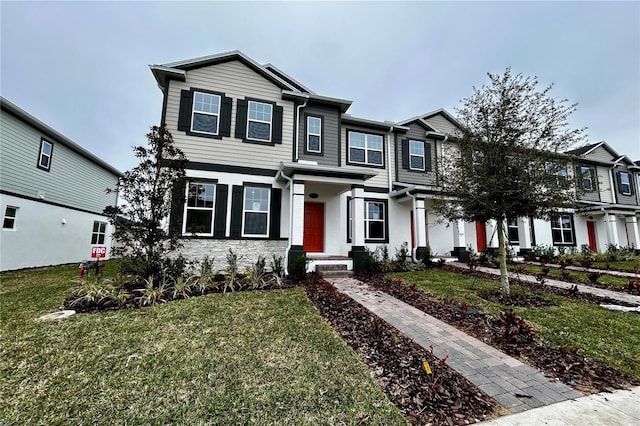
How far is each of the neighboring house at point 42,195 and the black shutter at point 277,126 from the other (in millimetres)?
9714

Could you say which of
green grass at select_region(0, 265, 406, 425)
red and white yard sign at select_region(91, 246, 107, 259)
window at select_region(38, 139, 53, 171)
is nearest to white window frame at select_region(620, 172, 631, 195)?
green grass at select_region(0, 265, 406, 425)

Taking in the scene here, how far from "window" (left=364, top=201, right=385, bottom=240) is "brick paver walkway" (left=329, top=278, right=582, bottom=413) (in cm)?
624

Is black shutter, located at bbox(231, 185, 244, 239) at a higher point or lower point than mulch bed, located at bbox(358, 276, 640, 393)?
higher

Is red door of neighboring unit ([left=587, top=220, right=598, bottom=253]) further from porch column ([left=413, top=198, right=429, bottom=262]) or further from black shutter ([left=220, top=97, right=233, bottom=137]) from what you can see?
black shutter ([left=220, top=97, right=233, bottom=137])

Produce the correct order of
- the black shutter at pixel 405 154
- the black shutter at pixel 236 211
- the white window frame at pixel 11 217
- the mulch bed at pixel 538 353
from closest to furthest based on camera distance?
the mulch bed at pixel 538 353
the black shutter at pixel 236 211
the white window frame at pixel 11 217
the black shutter at pixel 405 154

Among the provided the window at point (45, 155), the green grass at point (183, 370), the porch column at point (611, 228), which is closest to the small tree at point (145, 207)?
the green grass at point (183, 370)

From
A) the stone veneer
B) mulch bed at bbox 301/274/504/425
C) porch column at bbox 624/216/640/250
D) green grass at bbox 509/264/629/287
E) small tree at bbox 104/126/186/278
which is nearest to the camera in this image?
mulch bed at bbox 301/274/504/425

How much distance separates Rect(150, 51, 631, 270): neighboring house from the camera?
356 inches

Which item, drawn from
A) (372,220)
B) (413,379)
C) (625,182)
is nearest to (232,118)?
(372,220)

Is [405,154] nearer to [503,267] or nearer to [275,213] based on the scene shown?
[275,213]

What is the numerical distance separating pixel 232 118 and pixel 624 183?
2568cm

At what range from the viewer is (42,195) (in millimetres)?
11516

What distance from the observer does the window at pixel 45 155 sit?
1162 cm

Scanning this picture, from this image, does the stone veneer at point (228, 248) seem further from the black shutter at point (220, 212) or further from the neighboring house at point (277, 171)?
the black shutter at point (220, 212)
